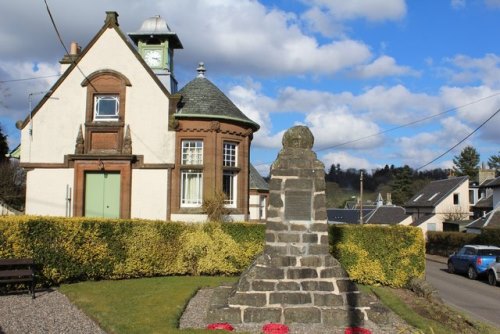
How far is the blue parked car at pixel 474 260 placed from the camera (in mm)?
25109

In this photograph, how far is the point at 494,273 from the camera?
22.9m

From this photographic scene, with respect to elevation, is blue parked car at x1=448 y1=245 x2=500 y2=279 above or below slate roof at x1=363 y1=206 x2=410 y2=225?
below

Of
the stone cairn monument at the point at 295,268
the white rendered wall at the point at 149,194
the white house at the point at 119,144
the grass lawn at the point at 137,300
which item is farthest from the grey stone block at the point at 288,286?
the white rendered wall at the point at 149,194

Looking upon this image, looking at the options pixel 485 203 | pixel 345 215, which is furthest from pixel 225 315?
pixel 345 215

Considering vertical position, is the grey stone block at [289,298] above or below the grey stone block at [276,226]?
below

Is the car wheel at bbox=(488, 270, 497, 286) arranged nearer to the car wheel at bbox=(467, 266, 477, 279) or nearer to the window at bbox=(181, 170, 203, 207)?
the car wheel at bbox=(467, 266, 477, 279)

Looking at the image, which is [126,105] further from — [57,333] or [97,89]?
[57,333]

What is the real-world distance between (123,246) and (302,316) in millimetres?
7305

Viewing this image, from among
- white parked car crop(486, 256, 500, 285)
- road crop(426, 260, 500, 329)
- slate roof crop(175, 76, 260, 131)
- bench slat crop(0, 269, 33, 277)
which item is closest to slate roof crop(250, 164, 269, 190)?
road crop(426, 260, 500, 329)

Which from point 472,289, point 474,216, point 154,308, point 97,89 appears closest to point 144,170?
point 97,89

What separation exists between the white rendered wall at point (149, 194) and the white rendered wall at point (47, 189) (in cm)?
260

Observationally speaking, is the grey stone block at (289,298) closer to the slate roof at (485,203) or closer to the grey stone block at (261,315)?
the grey stone block at (261,315)

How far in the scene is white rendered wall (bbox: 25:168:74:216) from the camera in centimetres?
2080

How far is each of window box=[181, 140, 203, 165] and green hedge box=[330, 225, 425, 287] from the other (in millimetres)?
6732
